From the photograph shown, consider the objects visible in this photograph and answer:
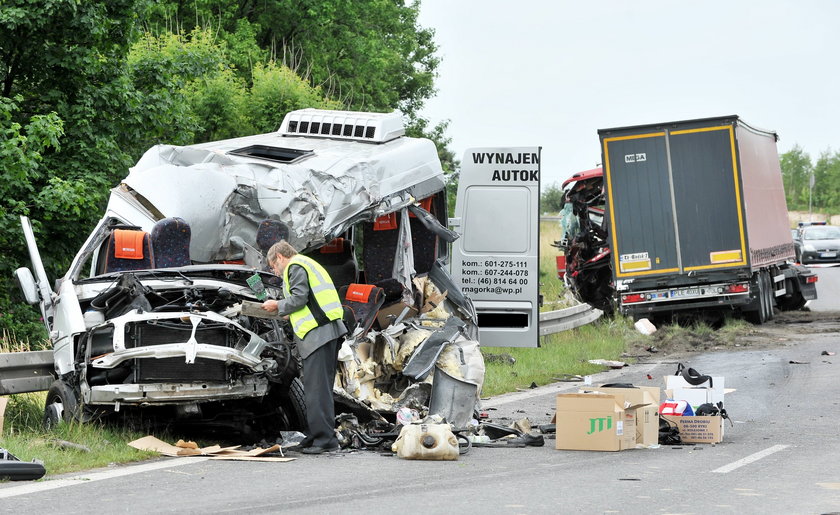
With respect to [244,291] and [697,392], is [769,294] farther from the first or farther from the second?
[244,291]

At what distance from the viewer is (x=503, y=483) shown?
294 inches

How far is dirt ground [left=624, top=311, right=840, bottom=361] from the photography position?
59.8 feet

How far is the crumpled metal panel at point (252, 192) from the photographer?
10641 mm

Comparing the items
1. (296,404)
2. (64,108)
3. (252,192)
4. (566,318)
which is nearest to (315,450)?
(296,404)

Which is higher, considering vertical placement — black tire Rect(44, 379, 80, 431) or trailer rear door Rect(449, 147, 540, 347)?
trailer rear door Rect(449, 147, 540, 347)

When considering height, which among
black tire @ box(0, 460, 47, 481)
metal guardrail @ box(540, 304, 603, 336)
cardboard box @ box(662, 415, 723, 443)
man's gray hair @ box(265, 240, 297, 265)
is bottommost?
cardboard box @ box(662, 415, 723, 443)

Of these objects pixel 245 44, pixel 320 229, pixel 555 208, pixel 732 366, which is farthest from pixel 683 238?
pixel 555 208

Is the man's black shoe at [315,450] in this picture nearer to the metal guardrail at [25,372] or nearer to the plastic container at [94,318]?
the plastic container at [94,318]

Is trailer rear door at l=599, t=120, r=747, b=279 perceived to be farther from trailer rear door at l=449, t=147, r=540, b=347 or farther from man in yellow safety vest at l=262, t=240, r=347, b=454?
man in yellow safety vest at l=262, t=240, r=347, b=454

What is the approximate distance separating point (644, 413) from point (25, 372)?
5.17m

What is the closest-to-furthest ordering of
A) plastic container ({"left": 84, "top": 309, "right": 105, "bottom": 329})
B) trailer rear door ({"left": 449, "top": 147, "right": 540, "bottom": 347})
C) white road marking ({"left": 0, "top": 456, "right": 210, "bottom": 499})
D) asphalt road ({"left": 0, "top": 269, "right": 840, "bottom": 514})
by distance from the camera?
asphalt road ({"left": 0, "top": 269, "right": 840, "bottom": 514}) → white road marking ({"left": 0, "top": 456, "right": 210, "bottom": 499}) → plastic container ({"left": 84, "top": 309, "right": 105, "bottom": 329}) → trailer rear door ({"left": 449, "top": 147, "right": 540, "bottom": 347})

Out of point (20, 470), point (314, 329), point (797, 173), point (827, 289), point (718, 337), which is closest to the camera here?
point (20, 470)

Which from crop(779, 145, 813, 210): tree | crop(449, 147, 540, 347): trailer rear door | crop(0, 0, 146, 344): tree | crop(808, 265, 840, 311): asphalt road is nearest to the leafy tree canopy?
crop(0, 0, 146, 344): tree

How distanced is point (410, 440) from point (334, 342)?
111 cm
